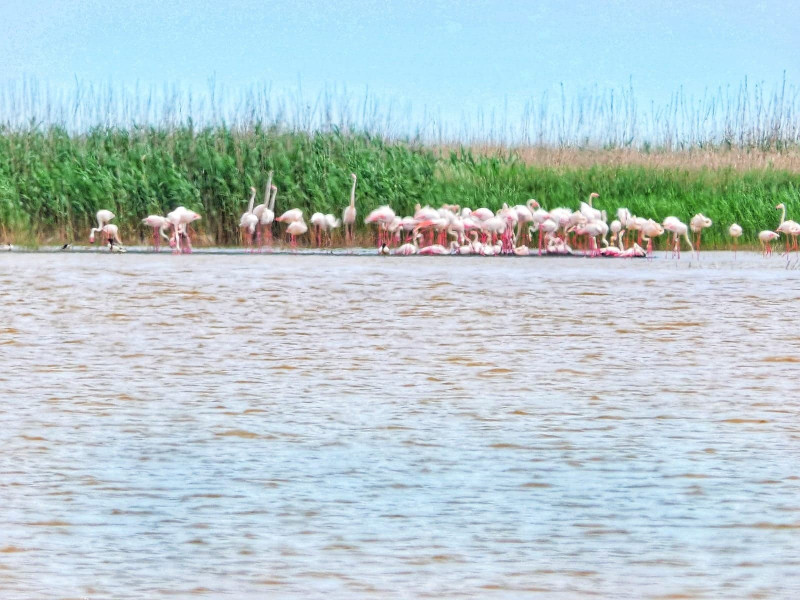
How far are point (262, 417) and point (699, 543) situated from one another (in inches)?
106

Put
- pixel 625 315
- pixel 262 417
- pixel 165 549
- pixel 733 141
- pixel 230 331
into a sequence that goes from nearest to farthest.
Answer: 1. pixel 165 549
2. pixel 262 417
3. pixel 230 331
4. pixel 625 315
5. pixel 733 141

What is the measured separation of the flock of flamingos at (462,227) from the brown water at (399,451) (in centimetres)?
695

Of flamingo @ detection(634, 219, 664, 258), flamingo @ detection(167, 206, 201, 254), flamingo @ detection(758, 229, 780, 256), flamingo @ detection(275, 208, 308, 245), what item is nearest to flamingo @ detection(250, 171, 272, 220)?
flamingo @ detection(275, 208, 308, 245)

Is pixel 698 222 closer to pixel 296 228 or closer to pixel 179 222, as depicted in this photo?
pixel 296 228

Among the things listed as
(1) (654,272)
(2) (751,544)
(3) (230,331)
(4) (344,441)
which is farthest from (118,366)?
(1) (654,272)

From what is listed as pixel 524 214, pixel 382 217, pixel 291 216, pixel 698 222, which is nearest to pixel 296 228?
pixel 291 216

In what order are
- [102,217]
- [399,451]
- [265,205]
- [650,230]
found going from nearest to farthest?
[399,451] → [650,230] → [265,205] → [102,217]

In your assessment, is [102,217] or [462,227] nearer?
[462,227]

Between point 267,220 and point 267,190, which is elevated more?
point 267,190

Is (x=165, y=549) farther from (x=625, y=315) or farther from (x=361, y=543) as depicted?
(x=625, y=315)

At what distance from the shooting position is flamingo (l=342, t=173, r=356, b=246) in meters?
19.9

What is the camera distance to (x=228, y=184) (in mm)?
21094

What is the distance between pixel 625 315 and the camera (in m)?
11.6

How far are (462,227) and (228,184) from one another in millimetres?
3765
